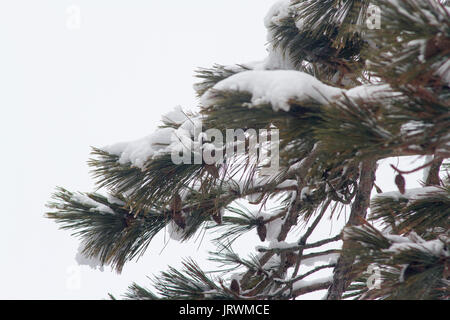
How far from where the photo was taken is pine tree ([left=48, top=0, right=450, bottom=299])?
1.30 m

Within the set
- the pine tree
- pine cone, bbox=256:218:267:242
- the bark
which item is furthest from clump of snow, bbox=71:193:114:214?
the bark

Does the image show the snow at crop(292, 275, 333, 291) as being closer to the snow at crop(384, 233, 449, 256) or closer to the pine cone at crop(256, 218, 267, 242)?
the pine cone at crop(256, 218, 267, 242)

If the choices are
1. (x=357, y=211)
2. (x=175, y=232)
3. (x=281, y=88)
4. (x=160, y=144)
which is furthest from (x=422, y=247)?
(x=175, y=232)

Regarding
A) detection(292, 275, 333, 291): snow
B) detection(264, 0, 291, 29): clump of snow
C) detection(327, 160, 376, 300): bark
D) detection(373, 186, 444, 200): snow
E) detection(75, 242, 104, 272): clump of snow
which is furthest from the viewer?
detection(264, 0, 291, 29): clump of snow

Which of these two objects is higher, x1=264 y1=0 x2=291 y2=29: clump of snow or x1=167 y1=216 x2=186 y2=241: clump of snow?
x1=264 y1=0 x2=291 y2=29: clump of snow

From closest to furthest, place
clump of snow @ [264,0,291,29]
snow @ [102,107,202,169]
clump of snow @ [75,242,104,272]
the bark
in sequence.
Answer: snow @ [102,107,202,169] < the bark < clump of snow @ [75,242,104,272] < clump of snow @ [264,0,291,29]

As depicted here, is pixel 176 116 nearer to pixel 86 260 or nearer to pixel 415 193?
pixel 86 260

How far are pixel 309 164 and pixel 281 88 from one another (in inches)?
26.1

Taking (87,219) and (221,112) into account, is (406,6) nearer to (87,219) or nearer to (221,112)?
(221,112)

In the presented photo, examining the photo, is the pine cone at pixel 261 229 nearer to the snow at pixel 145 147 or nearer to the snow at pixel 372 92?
the snow at pixel 145 147

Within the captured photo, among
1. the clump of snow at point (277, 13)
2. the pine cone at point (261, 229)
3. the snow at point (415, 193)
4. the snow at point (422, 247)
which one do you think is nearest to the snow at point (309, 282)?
the pine cone at point (261, 229)

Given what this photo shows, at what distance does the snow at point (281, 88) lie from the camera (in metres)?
1.38

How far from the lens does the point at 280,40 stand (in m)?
2.52
